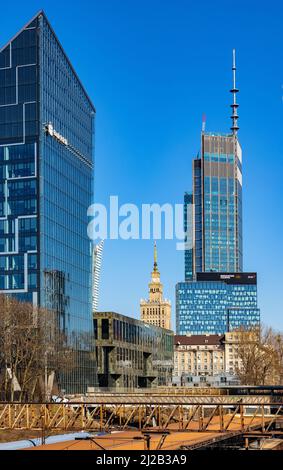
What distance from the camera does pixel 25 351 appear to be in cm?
13000

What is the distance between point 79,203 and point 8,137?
985 inches

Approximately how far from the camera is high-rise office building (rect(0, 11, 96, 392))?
16788 centimetres

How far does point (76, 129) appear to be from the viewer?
194 m

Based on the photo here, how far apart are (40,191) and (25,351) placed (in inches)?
1856

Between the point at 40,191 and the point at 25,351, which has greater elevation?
the point at 40,191

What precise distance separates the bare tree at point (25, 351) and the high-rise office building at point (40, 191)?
2507 centimetres

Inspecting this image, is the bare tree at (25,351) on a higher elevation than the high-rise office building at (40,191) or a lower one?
lower

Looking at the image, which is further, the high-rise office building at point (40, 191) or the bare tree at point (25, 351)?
the high-rise office building at point (40, 191)

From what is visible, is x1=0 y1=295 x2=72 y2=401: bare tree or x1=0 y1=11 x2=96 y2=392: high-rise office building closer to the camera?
x1=0 y1=295 x2=72 y2=401: bare tree

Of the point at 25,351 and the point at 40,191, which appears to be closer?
the point at 25,351

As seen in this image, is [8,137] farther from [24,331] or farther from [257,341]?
[257,341]

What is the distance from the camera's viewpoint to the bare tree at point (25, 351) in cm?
12406

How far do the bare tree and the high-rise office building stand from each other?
25.1 meters
